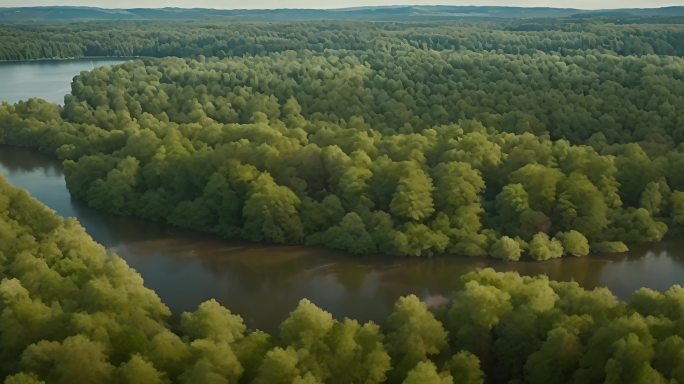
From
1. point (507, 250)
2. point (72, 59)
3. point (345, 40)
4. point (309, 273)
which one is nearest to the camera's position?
point (309, 273)

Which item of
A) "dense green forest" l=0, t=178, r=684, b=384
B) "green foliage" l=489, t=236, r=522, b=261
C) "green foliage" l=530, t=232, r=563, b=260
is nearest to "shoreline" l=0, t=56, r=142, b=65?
"green foliage" l=489, t=236, r=522, b=261

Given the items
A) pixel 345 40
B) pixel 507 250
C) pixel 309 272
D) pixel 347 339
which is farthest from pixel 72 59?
pixel 347 339

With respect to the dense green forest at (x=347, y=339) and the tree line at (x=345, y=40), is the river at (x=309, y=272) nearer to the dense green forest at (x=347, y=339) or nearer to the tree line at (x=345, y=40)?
the dense green forest at (x=347, y=339)

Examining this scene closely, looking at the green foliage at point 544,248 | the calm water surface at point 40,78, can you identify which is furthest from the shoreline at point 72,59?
the green foliage at point 544,248

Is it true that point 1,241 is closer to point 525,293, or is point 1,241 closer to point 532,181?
point 525,293

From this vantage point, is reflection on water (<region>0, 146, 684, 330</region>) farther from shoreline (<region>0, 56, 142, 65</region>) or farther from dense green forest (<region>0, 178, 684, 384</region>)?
shoreline (<region>0, 56, 142, 65</region>)

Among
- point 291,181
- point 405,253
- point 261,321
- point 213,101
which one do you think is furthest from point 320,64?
point 261,321

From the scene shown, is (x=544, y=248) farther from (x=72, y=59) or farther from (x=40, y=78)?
(x=72, y=59)
